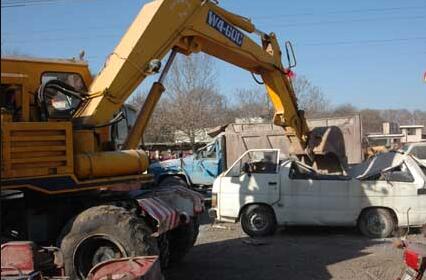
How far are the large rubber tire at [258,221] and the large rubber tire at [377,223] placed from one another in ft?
6.03

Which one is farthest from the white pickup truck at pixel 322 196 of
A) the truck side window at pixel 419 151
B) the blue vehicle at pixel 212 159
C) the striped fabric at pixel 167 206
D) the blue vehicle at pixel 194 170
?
the truck side window at pixel 419 151

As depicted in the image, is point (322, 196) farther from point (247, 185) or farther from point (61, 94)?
point (61, 94)

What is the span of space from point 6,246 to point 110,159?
6.03 ft

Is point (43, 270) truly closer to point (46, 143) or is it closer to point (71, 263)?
point (71, 263)

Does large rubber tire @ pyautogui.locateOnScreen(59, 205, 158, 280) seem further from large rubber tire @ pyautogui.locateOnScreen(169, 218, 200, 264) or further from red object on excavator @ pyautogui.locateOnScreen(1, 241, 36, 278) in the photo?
large rubber tire @ pyautogui.locateOnScreen(169, 218, 200, 264)

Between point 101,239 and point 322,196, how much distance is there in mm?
6103

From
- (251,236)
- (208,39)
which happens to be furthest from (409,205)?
(208,39)

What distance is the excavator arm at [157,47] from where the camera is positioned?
25.5 feet

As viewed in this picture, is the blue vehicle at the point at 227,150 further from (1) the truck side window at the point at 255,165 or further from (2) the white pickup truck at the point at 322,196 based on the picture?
(2) the white pickup truck at the point at 322,196

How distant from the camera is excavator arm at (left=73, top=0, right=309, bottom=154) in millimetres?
7762

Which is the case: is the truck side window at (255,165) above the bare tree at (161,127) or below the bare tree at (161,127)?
below

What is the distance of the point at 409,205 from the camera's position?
11.6m

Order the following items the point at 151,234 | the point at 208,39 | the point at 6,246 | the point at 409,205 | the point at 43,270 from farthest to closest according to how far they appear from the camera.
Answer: the point at 409,205 < the point at 208,39 < the point at 151,234 < the point at 43,270 < the point at 6,246

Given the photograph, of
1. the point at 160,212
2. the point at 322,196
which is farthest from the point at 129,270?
the point at 322,196
